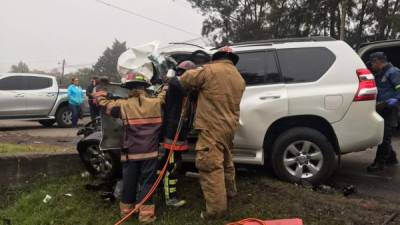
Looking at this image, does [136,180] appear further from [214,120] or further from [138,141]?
[214,120]

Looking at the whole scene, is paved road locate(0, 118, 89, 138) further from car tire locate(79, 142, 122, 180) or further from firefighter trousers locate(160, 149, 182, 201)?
firefighter trousers locate(160, 149, 182, 201)

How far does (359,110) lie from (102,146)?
3041 millimetres

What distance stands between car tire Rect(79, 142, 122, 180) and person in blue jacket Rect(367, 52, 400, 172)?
3569 millimetres

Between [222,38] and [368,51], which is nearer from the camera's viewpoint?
[368,51]

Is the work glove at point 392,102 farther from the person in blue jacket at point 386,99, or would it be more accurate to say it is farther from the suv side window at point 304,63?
the suv side window at point 304,63

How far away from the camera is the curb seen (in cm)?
618

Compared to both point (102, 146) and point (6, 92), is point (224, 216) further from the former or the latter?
point (6, 92)

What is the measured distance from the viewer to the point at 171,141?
505cm

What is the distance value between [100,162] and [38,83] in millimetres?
8635

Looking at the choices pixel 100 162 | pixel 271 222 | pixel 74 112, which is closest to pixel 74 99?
pixel 74 112

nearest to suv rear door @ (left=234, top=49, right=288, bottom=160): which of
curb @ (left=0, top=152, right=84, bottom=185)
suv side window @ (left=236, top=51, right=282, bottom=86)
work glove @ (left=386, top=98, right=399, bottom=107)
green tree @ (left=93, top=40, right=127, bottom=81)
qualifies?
suv side window @ (left=236, top=51, right=282, bottom=86)

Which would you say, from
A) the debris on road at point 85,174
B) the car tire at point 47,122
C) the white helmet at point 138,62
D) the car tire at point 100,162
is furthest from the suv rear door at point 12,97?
the white helmet at point 138,62

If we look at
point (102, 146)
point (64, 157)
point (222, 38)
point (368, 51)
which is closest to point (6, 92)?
point (64, 157)

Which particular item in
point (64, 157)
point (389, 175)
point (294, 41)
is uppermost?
point (294, 41)
